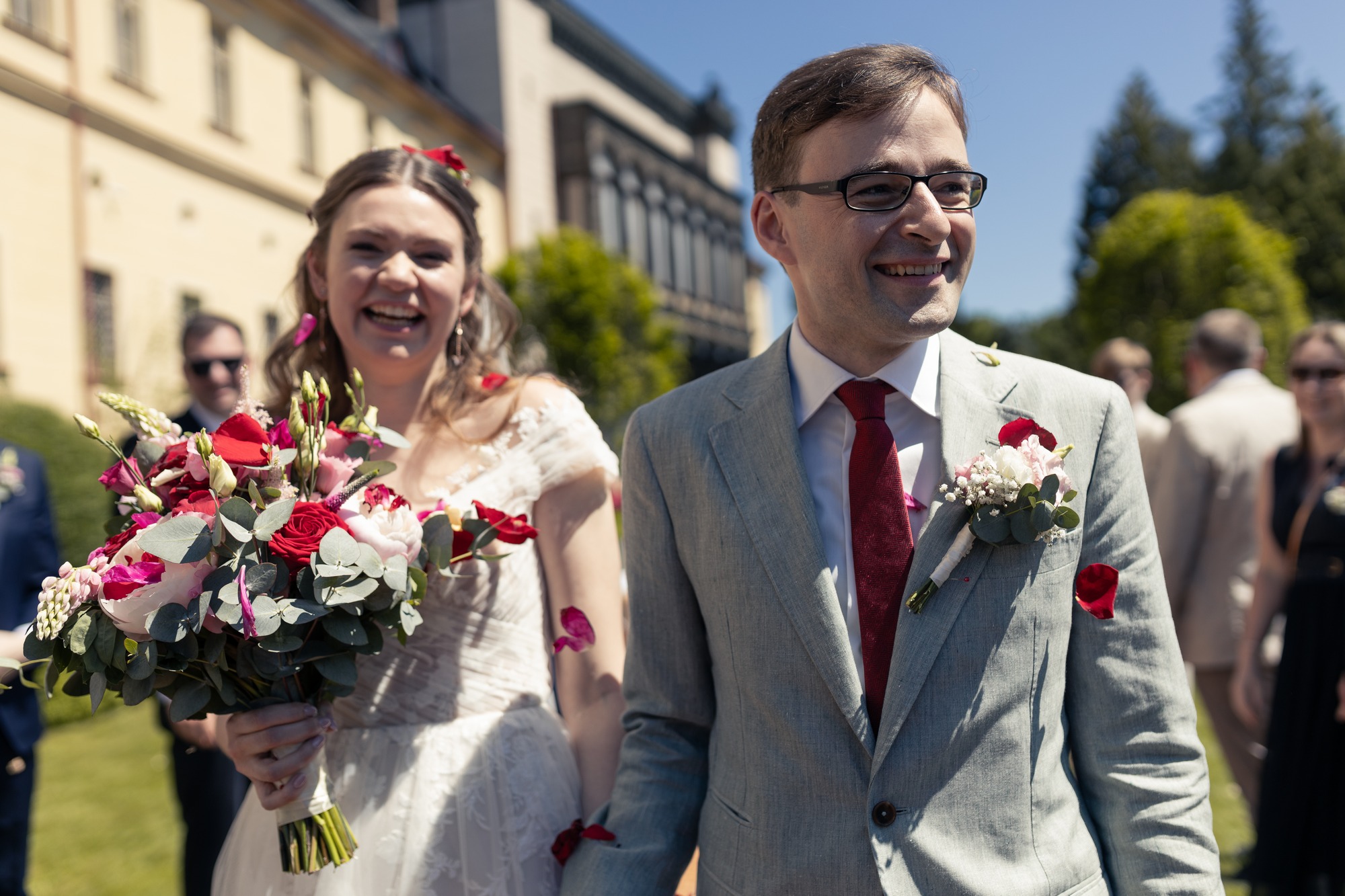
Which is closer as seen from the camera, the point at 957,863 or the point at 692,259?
the point at 957,863

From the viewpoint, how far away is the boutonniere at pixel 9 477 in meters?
4.12

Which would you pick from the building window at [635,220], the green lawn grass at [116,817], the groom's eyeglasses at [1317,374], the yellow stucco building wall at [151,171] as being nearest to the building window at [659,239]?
the building window at [635,220]

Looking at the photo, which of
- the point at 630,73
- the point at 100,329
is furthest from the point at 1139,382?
the point at 630,73

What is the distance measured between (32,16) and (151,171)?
2.91 m

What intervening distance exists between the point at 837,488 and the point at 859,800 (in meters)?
0.58

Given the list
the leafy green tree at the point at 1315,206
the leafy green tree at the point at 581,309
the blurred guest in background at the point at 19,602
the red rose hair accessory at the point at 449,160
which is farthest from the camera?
the leafy green tree at the point at 1315,206

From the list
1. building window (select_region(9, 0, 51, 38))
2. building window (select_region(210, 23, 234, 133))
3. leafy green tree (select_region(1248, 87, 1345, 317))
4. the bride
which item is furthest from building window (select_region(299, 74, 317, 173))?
leafy green tree (select_region(1248, 87, 1345, 317))

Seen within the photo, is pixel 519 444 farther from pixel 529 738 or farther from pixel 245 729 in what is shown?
pixel 245 729

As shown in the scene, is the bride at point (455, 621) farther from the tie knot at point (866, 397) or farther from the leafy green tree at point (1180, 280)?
the leafy green tree at point (1180, 280)

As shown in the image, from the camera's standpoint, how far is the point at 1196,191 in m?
50.6

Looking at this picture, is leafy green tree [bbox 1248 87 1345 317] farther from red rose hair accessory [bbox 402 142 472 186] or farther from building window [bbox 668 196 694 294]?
red rose hair accessory [bbox 402 142 472 186]

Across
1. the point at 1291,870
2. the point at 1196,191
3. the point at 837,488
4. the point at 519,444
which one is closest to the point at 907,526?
the point at 837,488

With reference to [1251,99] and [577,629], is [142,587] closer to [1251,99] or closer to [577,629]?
[577,629]

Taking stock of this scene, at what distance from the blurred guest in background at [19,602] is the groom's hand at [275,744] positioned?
6.41ft
